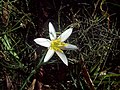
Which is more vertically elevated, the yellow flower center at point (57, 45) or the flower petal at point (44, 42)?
the flower petal at point (44, 42)

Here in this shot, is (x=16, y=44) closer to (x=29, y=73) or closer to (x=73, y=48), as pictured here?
(x=29, y=73)

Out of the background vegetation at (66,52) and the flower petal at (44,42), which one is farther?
the background vegetation at (66,52)

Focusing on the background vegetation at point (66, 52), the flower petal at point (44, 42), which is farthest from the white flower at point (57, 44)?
the background vegetation at point (66, 52)

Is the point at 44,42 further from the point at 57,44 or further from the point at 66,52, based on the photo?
the point at 66,52

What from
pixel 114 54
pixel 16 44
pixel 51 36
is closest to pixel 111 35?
pixel 114 54

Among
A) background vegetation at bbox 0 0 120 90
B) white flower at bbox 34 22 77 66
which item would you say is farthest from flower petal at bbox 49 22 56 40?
background vegetation at bbox 0 0 120 90

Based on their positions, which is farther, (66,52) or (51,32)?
(66,52)

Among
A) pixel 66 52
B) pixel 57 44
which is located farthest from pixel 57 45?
pixel 66 52

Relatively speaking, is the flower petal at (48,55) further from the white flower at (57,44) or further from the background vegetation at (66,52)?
the background vegetation at (66,52)

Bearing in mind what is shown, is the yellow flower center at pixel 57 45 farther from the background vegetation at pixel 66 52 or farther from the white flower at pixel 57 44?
the background vegetation at pixel 66 52

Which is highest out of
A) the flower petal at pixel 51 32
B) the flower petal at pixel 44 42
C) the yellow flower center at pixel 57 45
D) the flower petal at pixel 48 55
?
the flower petal at pixel 51 32
